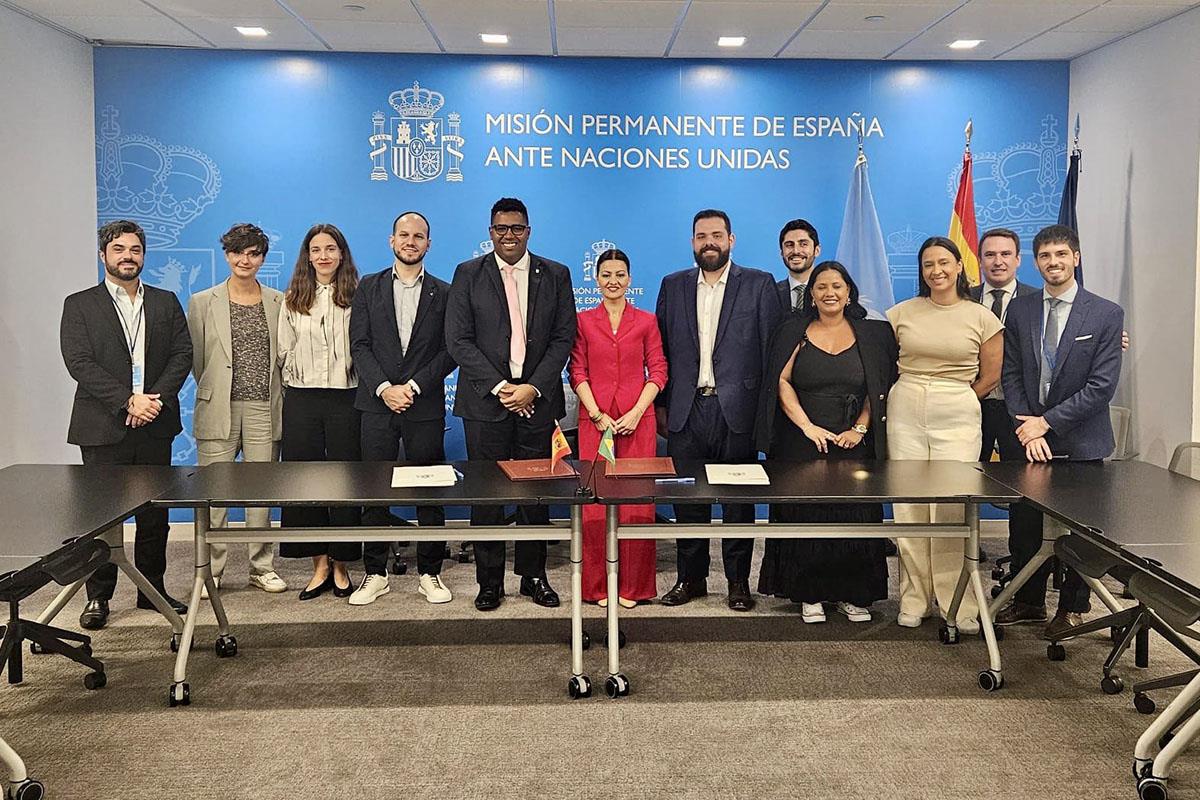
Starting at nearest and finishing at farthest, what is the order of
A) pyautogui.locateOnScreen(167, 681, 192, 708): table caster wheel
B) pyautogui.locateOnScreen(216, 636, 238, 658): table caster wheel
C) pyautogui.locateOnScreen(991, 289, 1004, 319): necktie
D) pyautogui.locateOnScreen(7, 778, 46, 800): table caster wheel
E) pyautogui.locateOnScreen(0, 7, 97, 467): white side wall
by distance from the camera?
pyautogui.locateOnScreen(7, 778, 46, 800): table caster wheel, pyautogui.locateOnScreen(167, 681, 192, 708): table caster wheel, pyautogui.locateOnScreen(216, 636, 238, 658): table caster wheel, pyautogui.locateOnScreen(991, 289, 1004, 319): necktie, pyautogui.locateOnScreen(0, 7, 97, 467): white side wall

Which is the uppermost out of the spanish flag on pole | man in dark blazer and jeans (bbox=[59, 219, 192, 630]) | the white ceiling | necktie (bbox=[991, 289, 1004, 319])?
the white ceiling

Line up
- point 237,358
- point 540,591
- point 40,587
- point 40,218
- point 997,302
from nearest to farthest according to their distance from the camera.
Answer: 1. point 40,587
2. point 540,591
3. point 237,358
4. point 997,302
5. point 40,218

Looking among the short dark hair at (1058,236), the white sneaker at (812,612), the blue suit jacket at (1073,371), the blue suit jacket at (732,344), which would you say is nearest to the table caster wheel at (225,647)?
the blue suit jacket at (732,344)

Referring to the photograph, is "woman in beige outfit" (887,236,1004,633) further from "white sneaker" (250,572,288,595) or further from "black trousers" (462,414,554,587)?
"white sneaker" (250,572,288,595)

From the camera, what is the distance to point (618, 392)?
459 centimetres

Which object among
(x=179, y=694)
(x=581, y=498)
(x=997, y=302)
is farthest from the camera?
(x=997, y=302)

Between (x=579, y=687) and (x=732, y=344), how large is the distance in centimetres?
176

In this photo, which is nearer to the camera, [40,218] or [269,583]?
[269,583]

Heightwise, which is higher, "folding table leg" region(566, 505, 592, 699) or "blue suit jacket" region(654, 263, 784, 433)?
"blue suit jacket" region(654, 263, 784, 433)

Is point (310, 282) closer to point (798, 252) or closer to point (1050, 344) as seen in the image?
point (798, 252)

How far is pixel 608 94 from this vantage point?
6.13 metres

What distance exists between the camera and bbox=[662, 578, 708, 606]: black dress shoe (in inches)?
184

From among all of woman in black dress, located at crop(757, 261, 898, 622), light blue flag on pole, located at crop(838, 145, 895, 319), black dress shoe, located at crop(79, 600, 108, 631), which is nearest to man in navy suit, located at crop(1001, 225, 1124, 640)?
woman in black dress, located at crop(757, 261, 898, 622)

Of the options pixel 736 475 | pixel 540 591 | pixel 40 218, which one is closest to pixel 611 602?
pixel 736 475
